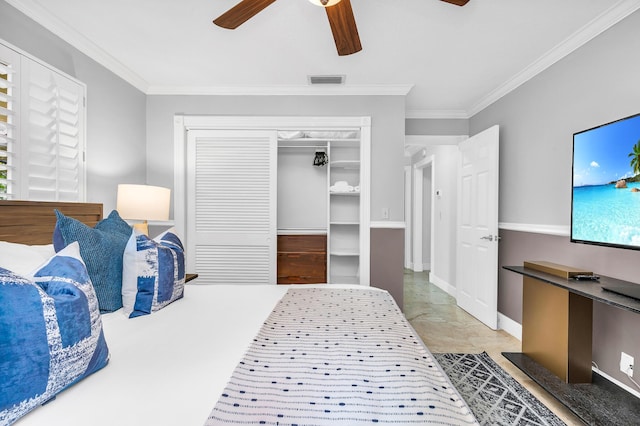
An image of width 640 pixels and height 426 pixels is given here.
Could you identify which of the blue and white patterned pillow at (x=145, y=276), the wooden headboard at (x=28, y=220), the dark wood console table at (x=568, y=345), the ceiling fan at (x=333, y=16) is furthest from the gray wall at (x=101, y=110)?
the dark wood console table at (x=568, y=345)

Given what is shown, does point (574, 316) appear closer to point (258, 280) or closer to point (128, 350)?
point (128, 350)

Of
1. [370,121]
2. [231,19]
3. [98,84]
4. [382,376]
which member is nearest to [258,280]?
[370,121]

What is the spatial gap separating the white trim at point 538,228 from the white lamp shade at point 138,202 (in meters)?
3.33

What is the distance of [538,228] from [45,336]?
3.39 m

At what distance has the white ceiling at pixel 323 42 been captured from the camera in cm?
216

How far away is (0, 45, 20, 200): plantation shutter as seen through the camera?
76.5 inches

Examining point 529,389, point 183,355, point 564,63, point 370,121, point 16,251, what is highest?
point 564,63

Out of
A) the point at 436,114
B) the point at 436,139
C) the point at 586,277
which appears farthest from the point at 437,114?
the point at 586,277

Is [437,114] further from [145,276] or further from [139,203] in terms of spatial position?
[145,276]

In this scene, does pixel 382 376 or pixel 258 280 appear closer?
pixel 382 376

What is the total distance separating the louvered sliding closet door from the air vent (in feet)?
2.91

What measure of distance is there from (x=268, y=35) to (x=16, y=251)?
210cm

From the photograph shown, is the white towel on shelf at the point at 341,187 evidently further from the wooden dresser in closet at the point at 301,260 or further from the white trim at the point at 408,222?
the white trim at the point at 408,222

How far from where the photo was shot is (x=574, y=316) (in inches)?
81.4
